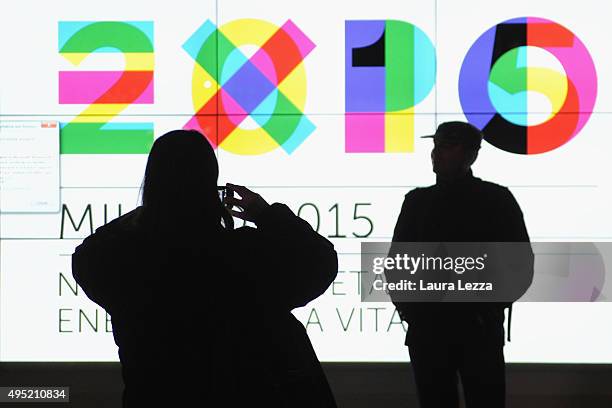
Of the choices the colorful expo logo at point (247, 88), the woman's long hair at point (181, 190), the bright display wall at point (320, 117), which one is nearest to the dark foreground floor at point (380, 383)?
the bright display wall at point (320, 117)

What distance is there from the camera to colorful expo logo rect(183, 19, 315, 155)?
16.0ft

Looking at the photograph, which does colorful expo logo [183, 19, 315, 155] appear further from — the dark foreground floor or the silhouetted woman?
the silhouetted woman

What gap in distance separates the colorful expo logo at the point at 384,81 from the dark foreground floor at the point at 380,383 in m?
1.31

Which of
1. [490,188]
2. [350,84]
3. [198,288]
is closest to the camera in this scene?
[198,288]

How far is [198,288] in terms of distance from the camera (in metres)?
2.03

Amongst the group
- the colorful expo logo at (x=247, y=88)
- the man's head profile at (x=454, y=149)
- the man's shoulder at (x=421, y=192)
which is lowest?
the man's shoulder at (x=421, y=192)

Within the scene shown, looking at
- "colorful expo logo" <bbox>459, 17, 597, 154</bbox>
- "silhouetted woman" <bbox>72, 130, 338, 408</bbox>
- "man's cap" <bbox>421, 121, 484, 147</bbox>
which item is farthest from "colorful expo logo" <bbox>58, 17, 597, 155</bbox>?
"silhouetted woman" <bbox>72, 130, 338, 408</bbox>

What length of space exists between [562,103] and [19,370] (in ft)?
11.5

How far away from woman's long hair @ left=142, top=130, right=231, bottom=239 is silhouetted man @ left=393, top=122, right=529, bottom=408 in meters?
1.78

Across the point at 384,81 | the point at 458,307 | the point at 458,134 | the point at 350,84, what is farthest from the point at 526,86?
the point at 458,307

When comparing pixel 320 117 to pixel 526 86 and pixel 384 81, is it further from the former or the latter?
pixel 526 86

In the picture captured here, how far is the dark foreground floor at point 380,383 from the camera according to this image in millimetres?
4828

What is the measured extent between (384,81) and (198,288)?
3066 millimetres

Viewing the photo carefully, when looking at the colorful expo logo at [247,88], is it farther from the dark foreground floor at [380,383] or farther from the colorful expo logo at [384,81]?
the dark foreground floor at [380,383]
